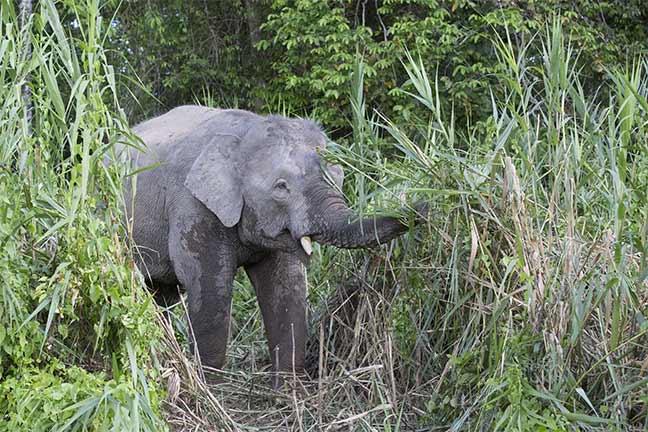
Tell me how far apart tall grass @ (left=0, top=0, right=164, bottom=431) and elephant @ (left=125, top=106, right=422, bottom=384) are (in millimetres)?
1364

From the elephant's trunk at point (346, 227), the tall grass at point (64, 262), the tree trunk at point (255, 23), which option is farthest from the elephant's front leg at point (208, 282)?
the tree trunk at point (255, 23)

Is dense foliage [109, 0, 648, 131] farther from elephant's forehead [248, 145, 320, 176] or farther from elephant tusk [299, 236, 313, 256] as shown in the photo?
elephant tusk [299, 236, 313, 256]

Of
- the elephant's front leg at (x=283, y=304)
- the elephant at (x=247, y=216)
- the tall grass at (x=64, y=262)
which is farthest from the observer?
the elephant's front leg at (x=283, y=304)

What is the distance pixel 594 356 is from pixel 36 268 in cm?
230

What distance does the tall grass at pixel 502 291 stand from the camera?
199 inches

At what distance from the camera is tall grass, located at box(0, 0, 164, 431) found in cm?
477

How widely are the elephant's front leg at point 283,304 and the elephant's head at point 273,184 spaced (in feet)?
0.84

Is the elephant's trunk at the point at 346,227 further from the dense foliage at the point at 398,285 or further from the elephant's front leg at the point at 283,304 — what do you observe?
the elephant's front leg at the point at 283,304

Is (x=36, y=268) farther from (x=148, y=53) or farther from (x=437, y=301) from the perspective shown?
(x=148, y=53)

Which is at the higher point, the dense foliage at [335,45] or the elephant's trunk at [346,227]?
the elephant's trunk at [346,227]

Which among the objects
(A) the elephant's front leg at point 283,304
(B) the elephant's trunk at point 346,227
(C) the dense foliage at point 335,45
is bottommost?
(C) the dense foliage at point 335,45

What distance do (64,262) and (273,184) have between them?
1.98 meters

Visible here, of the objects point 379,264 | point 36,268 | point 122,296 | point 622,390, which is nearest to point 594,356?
point 622,390

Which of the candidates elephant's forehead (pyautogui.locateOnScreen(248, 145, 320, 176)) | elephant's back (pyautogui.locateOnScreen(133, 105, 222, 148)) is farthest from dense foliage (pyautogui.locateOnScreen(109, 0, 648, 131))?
elephant's forehead (pyautogui.locateOnScreen(248, 145, 320, 176))
